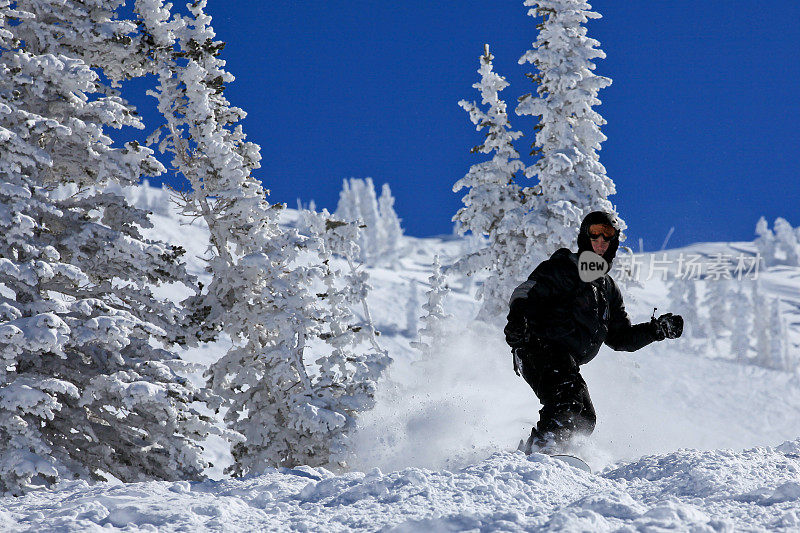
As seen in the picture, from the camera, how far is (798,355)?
3504 inches

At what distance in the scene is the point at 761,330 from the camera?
8081 centimetres

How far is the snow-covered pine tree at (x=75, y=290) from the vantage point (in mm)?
7414

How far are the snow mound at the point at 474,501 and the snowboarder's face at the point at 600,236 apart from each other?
2.21 m

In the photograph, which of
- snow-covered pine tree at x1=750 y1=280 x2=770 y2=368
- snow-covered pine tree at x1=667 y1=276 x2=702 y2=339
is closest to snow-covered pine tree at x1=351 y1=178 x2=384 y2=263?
snow-covered pine tree at x1=667 y1=276 x2=702 y2=339

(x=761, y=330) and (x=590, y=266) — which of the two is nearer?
(x=590, y=266)

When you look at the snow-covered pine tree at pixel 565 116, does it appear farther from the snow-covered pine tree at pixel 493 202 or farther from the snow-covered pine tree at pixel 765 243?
the snow-covered pine tree at pixel 765 243

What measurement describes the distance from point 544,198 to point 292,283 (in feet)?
29.4

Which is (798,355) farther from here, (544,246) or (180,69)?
(180,69)

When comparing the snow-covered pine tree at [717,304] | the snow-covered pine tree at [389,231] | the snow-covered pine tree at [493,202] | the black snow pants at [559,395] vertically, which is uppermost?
the snow-covered pine tree at [389,231]

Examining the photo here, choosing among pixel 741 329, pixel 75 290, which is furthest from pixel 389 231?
pixel 75 290

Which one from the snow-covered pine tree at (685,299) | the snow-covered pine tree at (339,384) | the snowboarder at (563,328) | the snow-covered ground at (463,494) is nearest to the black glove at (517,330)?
the snowboarder at (563,328)

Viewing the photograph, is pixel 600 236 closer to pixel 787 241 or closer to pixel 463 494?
pixel 463 494

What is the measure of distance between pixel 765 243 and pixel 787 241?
533 centimetres

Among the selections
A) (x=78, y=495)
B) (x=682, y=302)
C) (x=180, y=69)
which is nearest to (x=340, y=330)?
(x=180, y=69)
